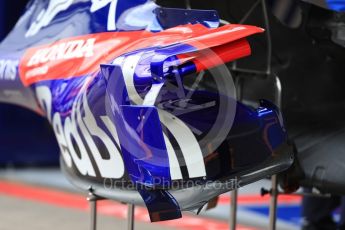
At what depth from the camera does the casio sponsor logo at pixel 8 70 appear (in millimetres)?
2455

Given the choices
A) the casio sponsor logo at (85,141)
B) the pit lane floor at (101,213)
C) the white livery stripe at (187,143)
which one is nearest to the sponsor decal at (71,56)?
the casio sponsor logo at (85,141)

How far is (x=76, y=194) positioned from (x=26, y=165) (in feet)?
5.17

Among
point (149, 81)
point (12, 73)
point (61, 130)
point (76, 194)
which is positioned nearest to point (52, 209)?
point (76, 194)

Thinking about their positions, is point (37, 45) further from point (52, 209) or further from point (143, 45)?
point (52, 209)

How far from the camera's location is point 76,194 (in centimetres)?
534

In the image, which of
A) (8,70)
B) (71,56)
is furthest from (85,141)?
(8,70)

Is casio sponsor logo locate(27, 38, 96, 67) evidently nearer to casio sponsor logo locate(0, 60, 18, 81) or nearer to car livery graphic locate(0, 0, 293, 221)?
car livery graphic locate(0, 0, 293, 221)

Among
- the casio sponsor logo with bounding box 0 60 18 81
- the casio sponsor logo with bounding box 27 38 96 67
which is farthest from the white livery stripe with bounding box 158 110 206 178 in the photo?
the casio sponsor logo with bounding box 0 60 18 81

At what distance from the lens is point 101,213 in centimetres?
440

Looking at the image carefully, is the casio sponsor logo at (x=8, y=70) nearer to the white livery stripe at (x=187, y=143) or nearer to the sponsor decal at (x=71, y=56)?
the sponsor decal at (x=71, y=56)

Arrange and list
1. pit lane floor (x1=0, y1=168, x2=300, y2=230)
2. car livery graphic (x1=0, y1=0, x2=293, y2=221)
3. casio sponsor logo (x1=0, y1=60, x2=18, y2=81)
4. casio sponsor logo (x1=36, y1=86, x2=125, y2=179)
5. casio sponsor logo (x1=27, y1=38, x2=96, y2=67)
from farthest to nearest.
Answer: pit lane floor (x1=0, y1=168, x2=300, y2=230)
casio sponsor logo (x1=0, y1=60, x2=18, y2=81)
casio sponsor logo (x1=27, y1=38, x2=96, y2=67)
casio sponsor logo (x1=36, y1=86, x2=125, y2=179)
car livery graphic (x1=0, y1=0, x2=293, y2=221)

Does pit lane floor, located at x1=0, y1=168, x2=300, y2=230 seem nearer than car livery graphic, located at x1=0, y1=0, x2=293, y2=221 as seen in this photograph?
No

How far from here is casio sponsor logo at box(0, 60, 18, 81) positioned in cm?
246

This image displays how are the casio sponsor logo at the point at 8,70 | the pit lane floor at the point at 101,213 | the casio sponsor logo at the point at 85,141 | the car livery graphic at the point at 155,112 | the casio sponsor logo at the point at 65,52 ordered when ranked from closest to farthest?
the car livery graphic at the point at 155,112 < the casio sponsor logo at the point at 85,141 < the casio sponsor logo at the point at 65,52 < the casio sponsor logo at the point at 8,70 < the pit lane floor at the point at 101,213
